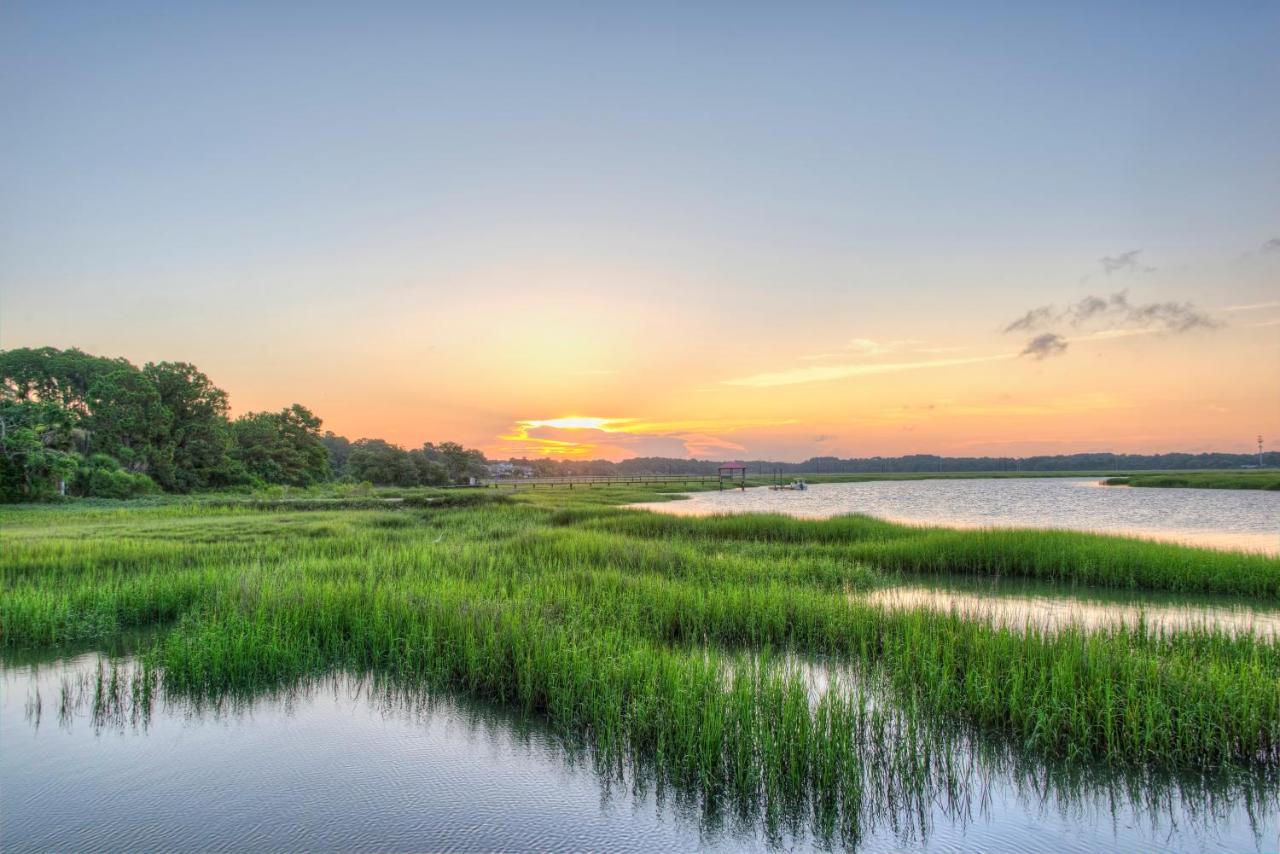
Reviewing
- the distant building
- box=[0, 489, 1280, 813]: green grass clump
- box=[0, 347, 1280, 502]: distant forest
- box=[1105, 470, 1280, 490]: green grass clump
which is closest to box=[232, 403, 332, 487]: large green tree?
box=[0, 347, 1280, 502]: distant forest

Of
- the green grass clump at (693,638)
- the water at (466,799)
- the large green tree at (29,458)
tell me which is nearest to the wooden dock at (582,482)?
the large green tree at (29,458)

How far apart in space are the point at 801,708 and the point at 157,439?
5631 centimetres

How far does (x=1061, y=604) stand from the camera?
45.3 ft

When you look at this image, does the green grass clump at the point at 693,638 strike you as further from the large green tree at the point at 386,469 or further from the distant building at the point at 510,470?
the distant building at the point at 510,470

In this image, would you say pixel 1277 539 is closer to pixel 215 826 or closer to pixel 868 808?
pixel 868 808

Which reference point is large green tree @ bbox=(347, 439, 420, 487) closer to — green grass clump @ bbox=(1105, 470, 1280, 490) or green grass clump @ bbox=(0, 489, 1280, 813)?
green grass clump @ bbox=(0, 489, 1280, 813)

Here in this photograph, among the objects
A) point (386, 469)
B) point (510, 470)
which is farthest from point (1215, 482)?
point (510, 470)

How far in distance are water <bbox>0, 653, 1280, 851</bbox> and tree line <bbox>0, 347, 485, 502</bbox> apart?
36761mm

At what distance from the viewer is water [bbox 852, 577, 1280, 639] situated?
460 inches

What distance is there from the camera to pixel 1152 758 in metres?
6.27

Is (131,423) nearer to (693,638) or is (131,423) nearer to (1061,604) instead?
(693,638)

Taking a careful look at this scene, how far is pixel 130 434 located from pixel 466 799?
53191 millimetres

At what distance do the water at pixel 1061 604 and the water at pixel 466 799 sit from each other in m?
5.19

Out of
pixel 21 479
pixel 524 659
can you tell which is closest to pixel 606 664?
pixel 524 659
